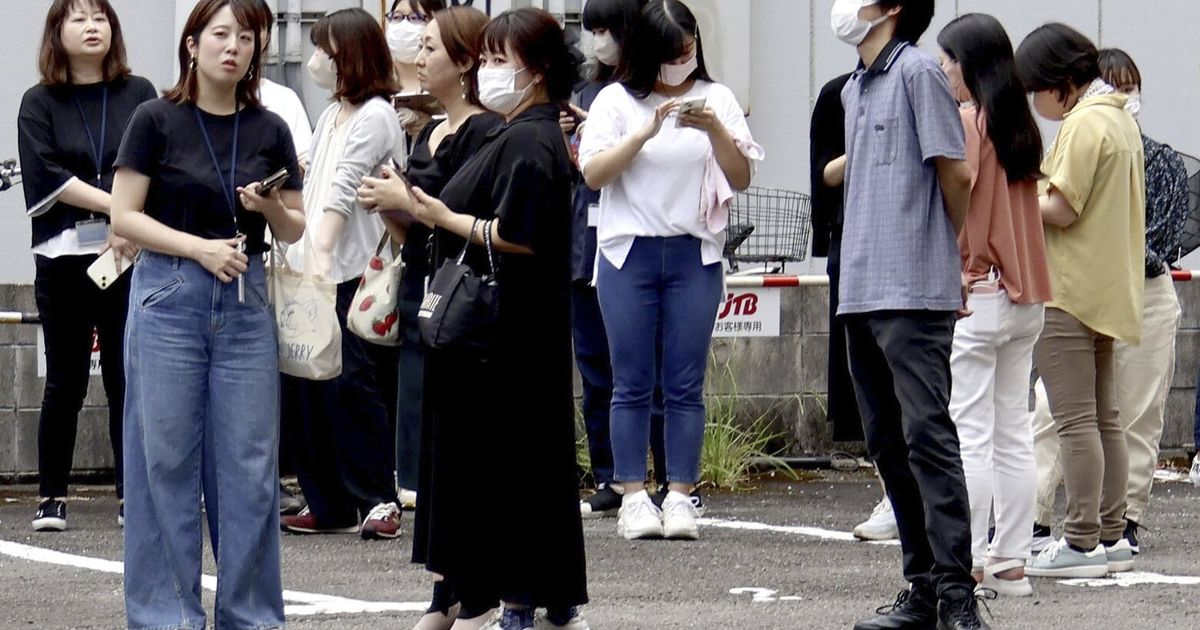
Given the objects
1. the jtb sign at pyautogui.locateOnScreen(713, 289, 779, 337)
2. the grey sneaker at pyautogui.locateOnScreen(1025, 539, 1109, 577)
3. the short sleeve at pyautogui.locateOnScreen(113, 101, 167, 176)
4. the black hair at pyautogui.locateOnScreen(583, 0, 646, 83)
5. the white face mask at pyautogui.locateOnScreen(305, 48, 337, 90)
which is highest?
the black hair at pyautogui.locateOnScreen(583, 0, 646, 83)

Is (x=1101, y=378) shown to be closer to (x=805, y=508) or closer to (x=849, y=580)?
(x=849, y=580)

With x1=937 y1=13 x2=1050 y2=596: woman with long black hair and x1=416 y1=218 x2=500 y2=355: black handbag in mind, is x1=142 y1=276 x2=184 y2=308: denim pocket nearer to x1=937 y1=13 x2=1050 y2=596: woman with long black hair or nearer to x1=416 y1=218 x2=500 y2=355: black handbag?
x1=416 y1=218 x2=500 y2=355: black handbag

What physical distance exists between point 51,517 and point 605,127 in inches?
111

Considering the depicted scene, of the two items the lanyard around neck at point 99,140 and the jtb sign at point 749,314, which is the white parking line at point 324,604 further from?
the jtb sign at point 749,314

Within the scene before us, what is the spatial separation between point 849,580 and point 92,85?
3.76m

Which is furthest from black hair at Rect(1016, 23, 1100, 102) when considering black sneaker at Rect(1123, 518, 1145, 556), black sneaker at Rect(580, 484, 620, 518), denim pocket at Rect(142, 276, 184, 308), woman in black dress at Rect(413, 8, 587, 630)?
denim pocket at Rect(142, 276, 184, 308)

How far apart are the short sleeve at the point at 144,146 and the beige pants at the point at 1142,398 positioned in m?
3.89

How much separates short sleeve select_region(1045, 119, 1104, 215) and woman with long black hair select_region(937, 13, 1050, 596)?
492mm

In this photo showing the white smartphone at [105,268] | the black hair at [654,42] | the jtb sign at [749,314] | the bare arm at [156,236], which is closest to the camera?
the bare arm at [156,236]

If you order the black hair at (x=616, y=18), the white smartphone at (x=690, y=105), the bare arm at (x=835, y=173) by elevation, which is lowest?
the bare arm at (x=835, y=173)

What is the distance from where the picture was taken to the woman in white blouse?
7.79 meters

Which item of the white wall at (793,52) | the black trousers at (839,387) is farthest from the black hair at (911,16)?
the white wall at (793,52)

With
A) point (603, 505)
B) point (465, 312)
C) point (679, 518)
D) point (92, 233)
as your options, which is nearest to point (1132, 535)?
point (679, 518)

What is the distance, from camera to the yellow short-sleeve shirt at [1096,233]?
270 inches
